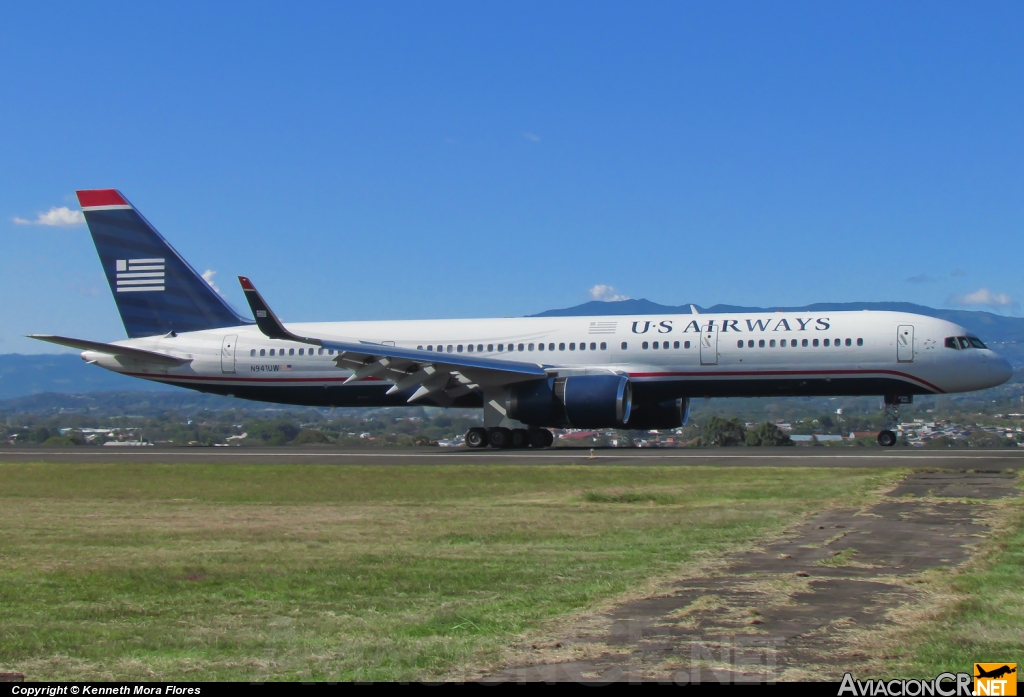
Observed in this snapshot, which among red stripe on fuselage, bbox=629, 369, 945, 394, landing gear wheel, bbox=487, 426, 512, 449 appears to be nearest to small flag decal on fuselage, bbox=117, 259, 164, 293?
landing gear wheel, bbox=487, 426, 512, 449

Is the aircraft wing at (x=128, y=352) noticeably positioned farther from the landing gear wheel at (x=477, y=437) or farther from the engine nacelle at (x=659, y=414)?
the engine nacelle at (x=659, y=414)

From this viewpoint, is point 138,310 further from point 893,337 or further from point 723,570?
point 723,570

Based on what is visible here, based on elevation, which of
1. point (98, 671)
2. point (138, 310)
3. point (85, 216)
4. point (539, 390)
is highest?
point (85, 216)

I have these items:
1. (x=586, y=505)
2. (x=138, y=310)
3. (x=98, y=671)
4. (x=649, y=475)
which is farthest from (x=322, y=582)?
(x=138, y=310)

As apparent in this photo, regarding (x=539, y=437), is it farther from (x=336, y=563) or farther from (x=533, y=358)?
(x=336, y=563)

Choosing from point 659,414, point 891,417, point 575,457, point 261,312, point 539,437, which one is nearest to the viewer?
point 575,457

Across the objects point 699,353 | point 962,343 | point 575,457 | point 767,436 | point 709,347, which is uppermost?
point 962,343

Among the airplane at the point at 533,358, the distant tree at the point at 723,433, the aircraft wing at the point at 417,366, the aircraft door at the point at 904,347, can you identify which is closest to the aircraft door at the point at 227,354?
the airplane at the point at 533,358

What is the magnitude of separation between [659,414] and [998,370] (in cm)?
953

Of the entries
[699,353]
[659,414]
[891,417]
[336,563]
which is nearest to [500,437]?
[659,414]

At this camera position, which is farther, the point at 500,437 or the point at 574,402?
the point at 500,437

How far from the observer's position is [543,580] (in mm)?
8594

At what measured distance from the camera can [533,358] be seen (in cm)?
3197

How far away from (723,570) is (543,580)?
157 cm
